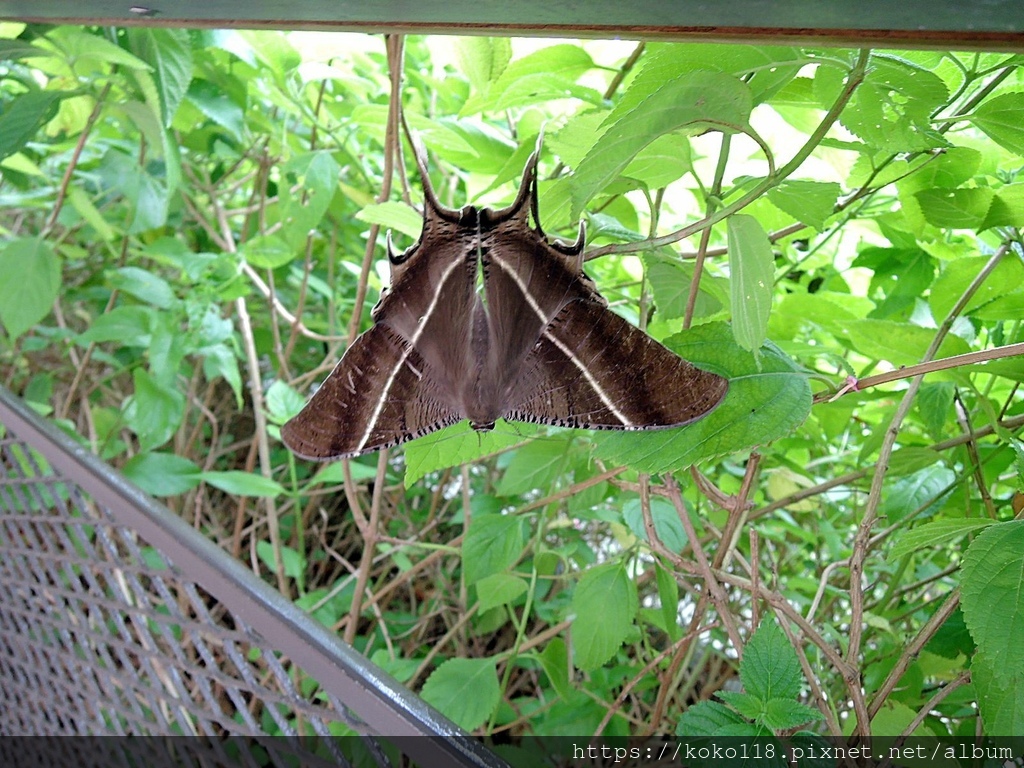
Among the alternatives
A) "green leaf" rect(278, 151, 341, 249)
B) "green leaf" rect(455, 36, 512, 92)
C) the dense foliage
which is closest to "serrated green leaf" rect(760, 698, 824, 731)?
the dense foliage

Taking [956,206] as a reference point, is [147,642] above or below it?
below

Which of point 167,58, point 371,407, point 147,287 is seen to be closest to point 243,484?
point 147,287

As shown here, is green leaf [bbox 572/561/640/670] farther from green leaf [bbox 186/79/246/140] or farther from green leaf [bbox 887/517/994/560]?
green leaf [bbox 186/79/246/140]

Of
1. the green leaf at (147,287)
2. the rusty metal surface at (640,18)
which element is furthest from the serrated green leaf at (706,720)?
the green leaf at (147,287)

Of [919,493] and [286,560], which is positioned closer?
[919,493]

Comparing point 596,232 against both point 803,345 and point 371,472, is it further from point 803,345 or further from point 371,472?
point 371,472

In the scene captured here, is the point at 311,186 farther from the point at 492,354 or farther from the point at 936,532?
the point at 936,532

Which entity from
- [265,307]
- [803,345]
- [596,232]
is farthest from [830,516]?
[265,307]

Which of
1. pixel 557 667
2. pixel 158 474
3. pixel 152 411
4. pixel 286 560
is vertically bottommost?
pixel 557 667
